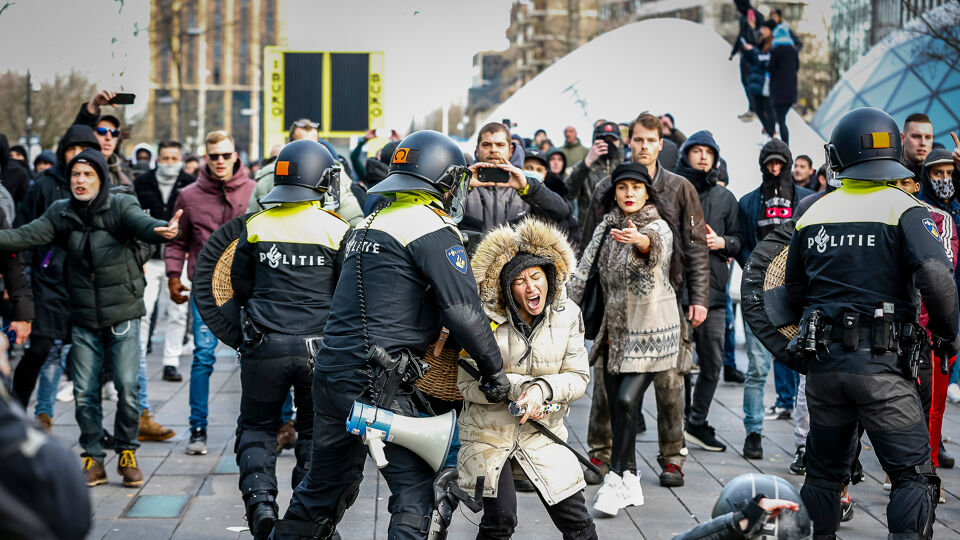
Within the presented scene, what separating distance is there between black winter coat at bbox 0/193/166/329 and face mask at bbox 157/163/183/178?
11.0ft

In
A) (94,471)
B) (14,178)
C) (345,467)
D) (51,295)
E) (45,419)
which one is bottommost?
(45,419)

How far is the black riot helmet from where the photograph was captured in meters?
4.54

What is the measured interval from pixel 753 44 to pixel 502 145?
15.1 m

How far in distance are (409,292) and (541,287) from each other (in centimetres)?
70

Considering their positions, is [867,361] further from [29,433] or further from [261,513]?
[29,433]

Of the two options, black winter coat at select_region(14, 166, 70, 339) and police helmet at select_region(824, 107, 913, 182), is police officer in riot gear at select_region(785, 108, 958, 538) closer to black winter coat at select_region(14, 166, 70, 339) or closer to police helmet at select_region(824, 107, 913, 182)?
police helmet at select_region(824, 107, 913, 182)

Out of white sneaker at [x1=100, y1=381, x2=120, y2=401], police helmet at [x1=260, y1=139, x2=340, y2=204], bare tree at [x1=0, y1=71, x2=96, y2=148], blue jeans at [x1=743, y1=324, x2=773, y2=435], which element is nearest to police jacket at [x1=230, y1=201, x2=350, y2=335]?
police helmet at [x1=260, y1=139, x2=340, y2=204]

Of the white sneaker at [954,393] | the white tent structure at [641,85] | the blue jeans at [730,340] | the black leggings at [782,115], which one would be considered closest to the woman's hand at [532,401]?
the blue jeans at [730,340]

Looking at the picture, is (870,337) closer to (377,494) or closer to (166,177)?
(377,494)

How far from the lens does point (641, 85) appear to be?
2209 centimetres

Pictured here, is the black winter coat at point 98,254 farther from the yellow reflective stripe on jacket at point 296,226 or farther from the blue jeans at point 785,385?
the blue jeans at point 785,385

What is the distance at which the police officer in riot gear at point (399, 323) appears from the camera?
14.2 ft

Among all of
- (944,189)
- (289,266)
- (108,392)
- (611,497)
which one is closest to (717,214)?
(944,189)

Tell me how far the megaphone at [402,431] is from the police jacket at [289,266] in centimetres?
144
